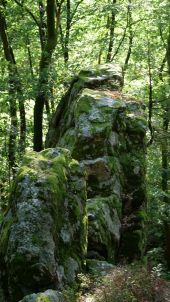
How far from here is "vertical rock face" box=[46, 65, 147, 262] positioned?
9.64 m

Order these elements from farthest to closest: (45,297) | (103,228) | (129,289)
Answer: (103,228) < (129,289) < (45,297)

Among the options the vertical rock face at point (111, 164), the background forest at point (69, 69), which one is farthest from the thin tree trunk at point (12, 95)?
the vertical rock face at point (111, 164)

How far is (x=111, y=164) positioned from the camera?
11.2m

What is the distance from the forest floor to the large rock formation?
639 millimetres

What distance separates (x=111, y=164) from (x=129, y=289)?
5.31 meters

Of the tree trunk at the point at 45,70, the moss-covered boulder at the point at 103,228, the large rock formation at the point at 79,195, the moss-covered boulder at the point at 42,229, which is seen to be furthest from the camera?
the tree trunk at the point at 45,70

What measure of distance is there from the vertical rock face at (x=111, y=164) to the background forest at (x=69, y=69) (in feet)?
9.14

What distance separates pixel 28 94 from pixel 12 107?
77.9 inches

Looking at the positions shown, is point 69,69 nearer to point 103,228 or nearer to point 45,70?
point 45,70

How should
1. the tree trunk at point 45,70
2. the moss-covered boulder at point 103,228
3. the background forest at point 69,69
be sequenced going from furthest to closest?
the background forest at point 69,69, the tree trunk at point 45,70, the moss-covered boulder at point 103,228

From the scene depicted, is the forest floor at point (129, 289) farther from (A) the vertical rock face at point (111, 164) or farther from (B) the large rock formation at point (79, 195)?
(A) the vertical rock face at point (111, 164)

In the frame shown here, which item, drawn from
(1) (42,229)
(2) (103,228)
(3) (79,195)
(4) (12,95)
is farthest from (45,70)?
(1) (42,229)

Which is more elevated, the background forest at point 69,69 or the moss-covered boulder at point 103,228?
the background forest at point 69,69

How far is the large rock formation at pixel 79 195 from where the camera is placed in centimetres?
655
